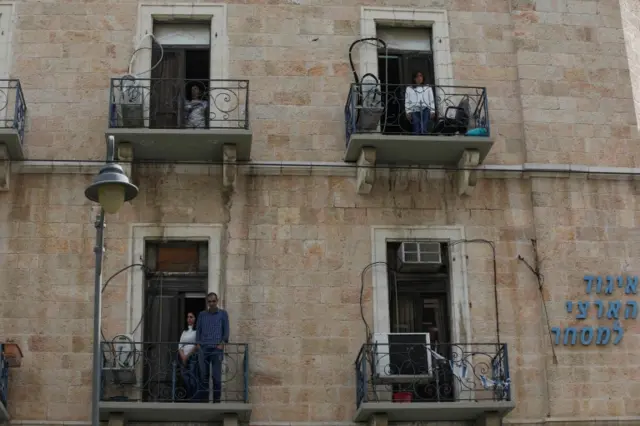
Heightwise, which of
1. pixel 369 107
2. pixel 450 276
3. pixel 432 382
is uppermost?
pixel 369 107

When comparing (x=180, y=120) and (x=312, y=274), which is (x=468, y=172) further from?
(x=180, y=120)

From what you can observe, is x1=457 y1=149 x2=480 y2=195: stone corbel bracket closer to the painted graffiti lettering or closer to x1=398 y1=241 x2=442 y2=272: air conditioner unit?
x1=398 y1=241 x2=442 y2=272: air conditioner unit

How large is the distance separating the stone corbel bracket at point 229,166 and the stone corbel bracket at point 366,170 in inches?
79.8

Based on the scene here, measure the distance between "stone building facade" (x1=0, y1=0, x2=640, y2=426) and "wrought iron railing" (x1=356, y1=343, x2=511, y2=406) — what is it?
35cm

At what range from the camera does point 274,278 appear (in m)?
19.8

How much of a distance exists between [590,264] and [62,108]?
9.07 metres

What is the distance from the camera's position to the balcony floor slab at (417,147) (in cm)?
1988

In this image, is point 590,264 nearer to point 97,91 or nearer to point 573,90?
point 573,90

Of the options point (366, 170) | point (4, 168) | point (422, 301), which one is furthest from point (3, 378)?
point (422, 301)

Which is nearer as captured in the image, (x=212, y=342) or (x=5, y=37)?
(x=212, y=342)

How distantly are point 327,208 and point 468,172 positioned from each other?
2379mm

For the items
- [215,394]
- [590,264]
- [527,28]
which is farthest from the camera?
[527,28]

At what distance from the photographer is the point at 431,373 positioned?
19047 millimetres

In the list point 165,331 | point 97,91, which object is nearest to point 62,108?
point 97,91
